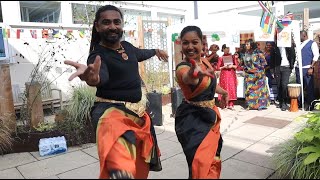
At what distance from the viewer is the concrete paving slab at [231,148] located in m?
4.18

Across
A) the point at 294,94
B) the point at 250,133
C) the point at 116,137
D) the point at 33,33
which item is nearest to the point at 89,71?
the point at 116,137

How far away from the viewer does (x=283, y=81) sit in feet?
23.6

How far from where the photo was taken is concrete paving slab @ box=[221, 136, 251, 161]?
13.7 feet

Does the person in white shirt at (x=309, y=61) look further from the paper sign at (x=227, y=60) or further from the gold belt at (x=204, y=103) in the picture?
the gold belt at (x=204, y=103)

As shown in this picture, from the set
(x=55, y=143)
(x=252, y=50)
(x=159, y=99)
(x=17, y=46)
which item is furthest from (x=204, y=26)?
(x=55, y=143)

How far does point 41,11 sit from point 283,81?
7.42 metres

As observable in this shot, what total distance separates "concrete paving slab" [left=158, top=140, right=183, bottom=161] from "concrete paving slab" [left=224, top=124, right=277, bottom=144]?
973 mm

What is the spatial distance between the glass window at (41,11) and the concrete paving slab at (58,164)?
5867 millimetres

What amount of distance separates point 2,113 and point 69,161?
1371 mm

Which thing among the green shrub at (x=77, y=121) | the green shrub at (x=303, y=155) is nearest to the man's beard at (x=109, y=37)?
the green shrub at (x=303, y=155)

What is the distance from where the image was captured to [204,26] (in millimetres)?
8352

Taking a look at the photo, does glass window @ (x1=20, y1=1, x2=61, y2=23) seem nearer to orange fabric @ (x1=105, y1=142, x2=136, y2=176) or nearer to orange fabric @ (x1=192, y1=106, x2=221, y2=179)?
orange fabric @ (x1=192, y1=106, x2=221, y2=179)

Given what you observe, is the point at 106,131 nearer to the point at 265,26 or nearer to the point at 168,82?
the point at 265,26

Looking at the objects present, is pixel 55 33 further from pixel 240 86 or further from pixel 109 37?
pixel 109 37
